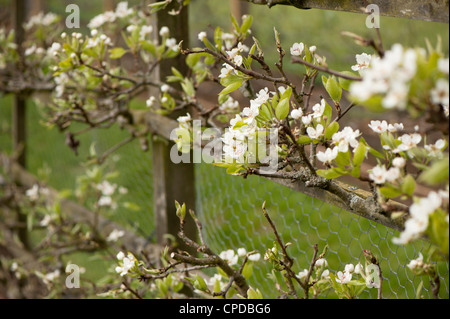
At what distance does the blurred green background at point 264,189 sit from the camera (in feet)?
5.91

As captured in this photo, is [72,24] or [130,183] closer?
[72,24]

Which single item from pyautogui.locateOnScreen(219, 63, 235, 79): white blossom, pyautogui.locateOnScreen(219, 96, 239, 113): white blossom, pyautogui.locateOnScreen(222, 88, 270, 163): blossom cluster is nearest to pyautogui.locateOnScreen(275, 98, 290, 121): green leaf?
pyautogui.locateOnScreen(222, 88, 270, 163): blossom cluster

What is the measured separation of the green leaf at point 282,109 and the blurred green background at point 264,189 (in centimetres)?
36

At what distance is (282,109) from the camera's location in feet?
2.96

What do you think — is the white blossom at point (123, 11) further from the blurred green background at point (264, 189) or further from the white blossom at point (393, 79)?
the white blossom at point (393, 79)

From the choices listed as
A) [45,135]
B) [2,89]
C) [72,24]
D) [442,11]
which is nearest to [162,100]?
[72,24]

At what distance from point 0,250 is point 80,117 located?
1.49 m

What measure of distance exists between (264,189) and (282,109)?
61.9 inches

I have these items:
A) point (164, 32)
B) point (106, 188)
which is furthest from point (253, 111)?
point (106, 188)

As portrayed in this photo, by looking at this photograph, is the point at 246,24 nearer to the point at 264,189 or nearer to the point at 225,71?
the point at 225,71

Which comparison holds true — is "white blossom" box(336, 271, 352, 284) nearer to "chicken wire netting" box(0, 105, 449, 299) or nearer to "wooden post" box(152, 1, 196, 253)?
"chicken wire netting" box(0, 105, 449, 299)

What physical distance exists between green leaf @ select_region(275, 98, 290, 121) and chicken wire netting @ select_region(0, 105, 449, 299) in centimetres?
42

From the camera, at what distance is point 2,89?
2418 mm
